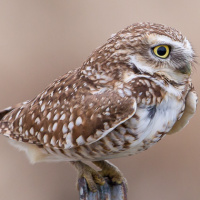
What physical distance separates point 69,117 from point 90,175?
1.23ft

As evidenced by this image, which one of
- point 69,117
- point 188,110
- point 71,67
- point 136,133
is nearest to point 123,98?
point 136,133

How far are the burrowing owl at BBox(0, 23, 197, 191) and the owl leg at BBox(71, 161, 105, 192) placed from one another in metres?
0.01

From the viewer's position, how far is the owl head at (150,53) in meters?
2.88

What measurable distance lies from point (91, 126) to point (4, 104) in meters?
2.06

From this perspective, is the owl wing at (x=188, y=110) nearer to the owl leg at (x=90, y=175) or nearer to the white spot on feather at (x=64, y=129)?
the owl leg at (x=90, y=175)

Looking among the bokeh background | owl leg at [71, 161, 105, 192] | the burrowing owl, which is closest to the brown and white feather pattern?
the burrowing owl

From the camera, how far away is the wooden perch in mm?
3037

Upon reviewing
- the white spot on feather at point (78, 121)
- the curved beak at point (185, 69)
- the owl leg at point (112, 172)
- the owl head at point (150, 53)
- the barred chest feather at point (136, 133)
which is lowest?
the owl leg at point (112, 172)

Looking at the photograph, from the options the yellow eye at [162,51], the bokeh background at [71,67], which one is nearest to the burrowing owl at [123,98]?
the yellow eye at [162,51]

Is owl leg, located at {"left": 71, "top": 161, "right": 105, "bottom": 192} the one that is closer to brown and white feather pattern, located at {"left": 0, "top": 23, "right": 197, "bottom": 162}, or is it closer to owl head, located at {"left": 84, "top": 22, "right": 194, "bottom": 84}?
brown and white feather pattern, located at {"left": 0, "top": 23, "right": 197, "bottom": 162}

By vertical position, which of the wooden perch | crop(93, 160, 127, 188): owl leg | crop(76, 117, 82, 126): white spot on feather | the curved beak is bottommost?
the wooden perch

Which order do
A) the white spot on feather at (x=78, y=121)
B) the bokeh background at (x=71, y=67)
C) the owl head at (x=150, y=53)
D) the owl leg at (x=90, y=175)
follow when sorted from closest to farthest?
the owl head at (x=150, y=53), the white spot on feather at (x=78, y=121), the owl leg at (x=90, y=175), the bokeh background at (x=71, y=67)

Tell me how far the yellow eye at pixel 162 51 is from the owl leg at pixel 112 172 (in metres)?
0.68

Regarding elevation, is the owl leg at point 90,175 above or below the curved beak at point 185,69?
below
